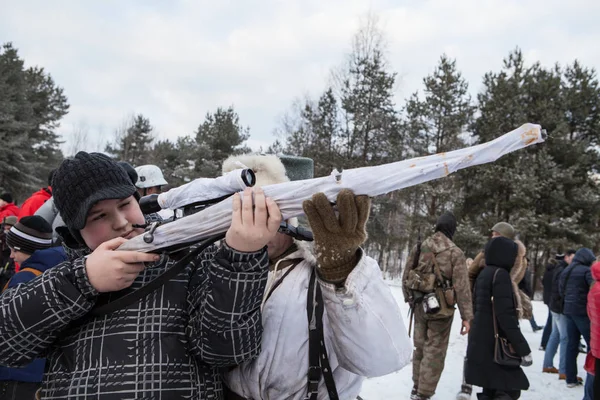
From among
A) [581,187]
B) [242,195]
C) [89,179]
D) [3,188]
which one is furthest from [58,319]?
[3,188]

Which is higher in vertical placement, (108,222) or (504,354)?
(108,222)

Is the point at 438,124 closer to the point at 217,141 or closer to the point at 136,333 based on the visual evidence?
the point at 217,141

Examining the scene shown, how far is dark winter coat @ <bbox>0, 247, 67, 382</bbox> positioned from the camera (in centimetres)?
278

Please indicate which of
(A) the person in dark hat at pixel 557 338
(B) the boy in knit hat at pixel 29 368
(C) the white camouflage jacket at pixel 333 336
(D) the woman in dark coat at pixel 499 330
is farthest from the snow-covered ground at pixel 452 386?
(C) the white camouflage jacket at pixel 333 336

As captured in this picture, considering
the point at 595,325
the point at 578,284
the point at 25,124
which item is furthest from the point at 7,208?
the point at 25,124

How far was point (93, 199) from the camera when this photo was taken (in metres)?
1.41

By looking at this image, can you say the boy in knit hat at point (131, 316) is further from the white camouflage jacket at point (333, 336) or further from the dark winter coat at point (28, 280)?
the dark winter coat at point (28, 280)

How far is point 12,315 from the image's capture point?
4.29 feet

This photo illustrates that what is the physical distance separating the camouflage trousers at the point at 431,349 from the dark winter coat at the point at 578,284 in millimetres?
2146

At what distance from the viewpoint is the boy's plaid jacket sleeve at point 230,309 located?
4.15 ft

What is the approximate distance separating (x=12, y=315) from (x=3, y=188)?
29.7 m

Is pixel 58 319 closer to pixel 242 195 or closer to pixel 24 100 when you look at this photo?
pixel 242 195

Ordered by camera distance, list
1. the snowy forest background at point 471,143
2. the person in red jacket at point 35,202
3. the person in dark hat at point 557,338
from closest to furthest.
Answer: the person in red jacket at point 35,202 < the person in dark hat at point 557,338 < the snowy forest background at point 471,143

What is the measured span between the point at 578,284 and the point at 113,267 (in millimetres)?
6853
